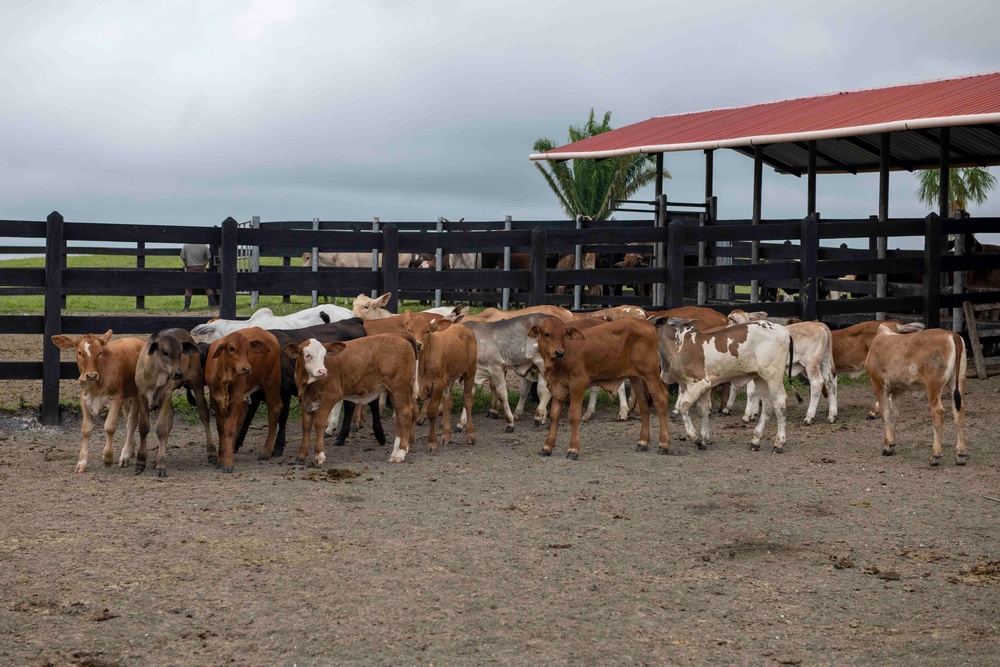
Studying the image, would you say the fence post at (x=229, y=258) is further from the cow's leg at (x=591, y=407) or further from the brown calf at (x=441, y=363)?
the cow's leg at (x=591, y=407)

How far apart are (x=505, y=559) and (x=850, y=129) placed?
1284 centimetres

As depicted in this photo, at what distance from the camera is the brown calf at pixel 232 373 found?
31.1 feet

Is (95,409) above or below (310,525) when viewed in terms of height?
above

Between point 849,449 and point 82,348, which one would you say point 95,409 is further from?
point 849,449

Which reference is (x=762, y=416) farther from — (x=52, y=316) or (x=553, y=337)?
(x=52, y=316)

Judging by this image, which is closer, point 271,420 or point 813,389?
point 271,420

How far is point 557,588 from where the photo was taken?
624cm

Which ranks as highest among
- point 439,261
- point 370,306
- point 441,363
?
point 439,261

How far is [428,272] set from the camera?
45.2 ft

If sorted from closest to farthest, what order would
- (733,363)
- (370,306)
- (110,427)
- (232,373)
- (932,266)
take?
(232,373) < (110,427) < (733,363) < (370,306) < (932,266)

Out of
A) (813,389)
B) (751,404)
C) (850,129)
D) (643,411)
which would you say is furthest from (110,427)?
(850,129)

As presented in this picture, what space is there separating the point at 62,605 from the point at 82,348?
3.81 meters

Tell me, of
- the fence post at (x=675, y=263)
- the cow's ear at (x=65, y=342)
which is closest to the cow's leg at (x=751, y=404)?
the fence post at (x=675, y=263)

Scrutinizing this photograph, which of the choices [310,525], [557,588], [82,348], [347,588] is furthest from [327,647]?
[82,348]
